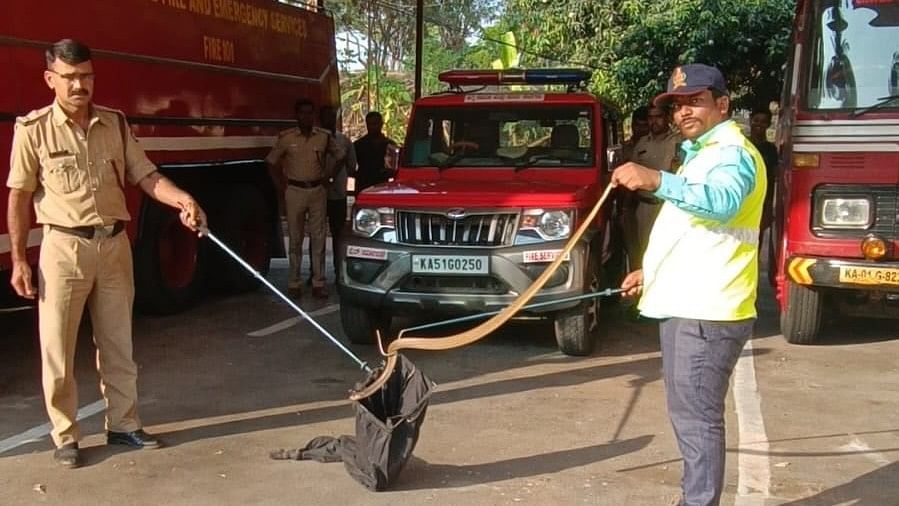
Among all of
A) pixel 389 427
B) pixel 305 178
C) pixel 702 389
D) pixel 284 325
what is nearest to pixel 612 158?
pixel 305 178

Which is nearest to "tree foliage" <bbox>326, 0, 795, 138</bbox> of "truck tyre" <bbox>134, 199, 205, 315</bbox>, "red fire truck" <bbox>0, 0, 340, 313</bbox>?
"red fire truck" <bbox>0, 0, 340, 313</bbox>

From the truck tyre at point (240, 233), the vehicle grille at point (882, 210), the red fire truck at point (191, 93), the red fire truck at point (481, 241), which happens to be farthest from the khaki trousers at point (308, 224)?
the vehicle grille at point (882, 210)

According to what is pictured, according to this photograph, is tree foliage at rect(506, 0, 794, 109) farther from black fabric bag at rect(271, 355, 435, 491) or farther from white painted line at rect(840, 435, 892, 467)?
black fabric bag at rect(271, 355, 435, 491)

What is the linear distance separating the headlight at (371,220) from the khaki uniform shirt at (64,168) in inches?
94.5

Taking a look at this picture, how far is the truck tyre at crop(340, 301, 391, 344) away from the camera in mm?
7117

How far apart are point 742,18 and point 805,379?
9.18m

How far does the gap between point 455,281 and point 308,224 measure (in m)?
2.92

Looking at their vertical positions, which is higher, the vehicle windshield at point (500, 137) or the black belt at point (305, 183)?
the vehicle windshield at point (500, 137)

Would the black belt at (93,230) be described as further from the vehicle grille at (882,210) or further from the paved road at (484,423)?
the vehicle grille at (882,210)

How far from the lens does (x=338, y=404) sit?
5.75 metres

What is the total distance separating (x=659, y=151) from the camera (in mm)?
8344

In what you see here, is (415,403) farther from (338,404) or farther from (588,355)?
(588,355)

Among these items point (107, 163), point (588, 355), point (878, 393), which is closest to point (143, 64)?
point (107, 163)

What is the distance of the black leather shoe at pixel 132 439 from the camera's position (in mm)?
4914
